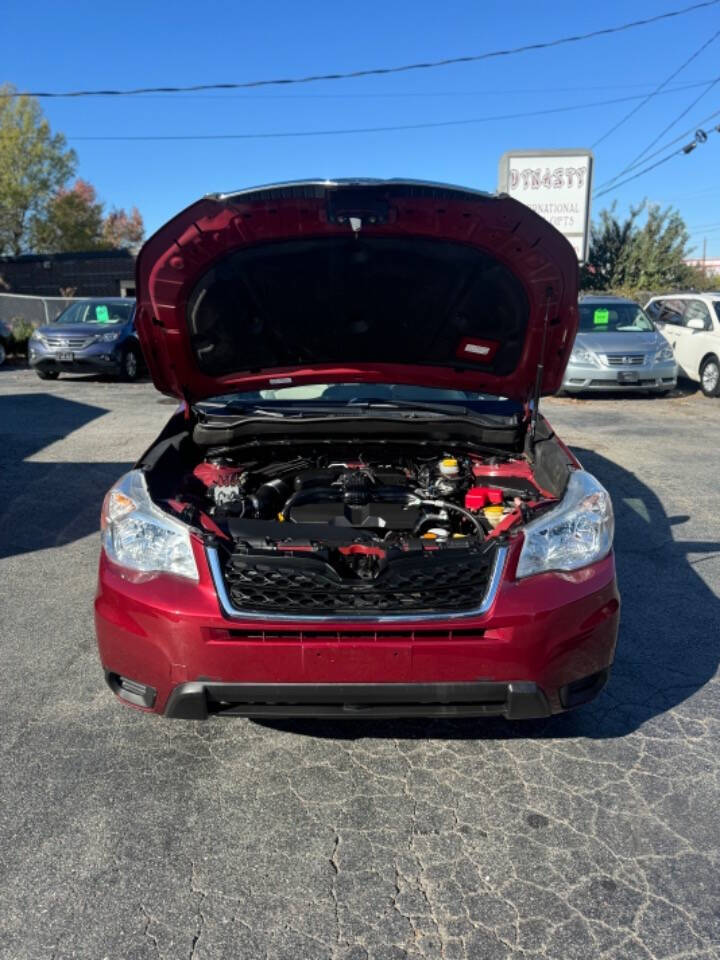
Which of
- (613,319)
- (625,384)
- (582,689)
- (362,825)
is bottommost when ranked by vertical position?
(362,825)

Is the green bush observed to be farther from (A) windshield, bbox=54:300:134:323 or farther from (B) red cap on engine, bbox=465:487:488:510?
(B) red cap on engine, bbox=465:487:488:510

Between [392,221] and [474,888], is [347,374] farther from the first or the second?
[474,888]

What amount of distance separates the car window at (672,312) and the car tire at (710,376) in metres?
1.31

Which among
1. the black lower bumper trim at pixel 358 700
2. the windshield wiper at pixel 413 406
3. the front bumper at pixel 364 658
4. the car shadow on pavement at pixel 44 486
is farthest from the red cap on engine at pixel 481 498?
the car shadow on pavement at pixel 44 486

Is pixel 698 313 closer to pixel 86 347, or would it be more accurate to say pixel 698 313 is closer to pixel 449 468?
pixel 86 347

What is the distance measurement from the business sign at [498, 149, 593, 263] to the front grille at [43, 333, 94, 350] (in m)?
10.9

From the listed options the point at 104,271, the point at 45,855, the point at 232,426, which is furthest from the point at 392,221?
the point at 104,271

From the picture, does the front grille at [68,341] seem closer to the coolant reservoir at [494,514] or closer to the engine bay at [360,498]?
the engine bay at [360,498]

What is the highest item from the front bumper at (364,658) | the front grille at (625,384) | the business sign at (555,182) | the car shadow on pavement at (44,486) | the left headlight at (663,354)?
the business sign at (555,182)

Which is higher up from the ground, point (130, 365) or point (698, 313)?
point (698, 313)

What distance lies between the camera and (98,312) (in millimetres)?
14539

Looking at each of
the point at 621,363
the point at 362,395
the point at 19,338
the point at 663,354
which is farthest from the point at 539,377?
the point at 19,338

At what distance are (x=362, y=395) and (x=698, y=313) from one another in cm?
1140

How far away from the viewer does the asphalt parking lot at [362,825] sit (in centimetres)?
A: 200
